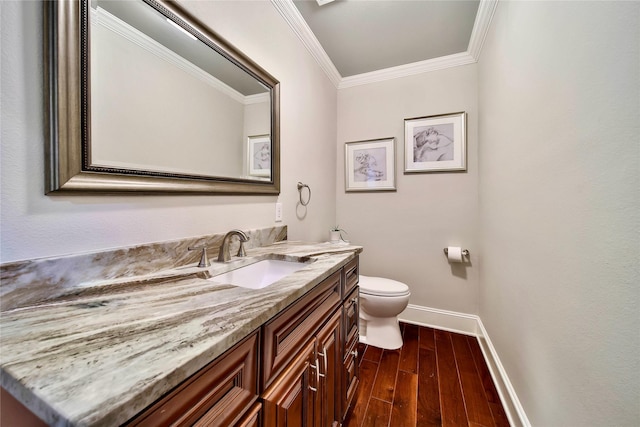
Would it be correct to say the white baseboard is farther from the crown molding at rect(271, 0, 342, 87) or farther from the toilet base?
→ the crown molding at rect(271, 0, 342, 87)

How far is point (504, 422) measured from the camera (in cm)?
126

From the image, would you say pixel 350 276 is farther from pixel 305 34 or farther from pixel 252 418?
pixel 305 34

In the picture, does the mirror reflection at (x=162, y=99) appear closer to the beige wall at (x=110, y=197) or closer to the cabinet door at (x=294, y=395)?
the beige wall at (x=110, y=197)

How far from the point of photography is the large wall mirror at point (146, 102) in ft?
2.16

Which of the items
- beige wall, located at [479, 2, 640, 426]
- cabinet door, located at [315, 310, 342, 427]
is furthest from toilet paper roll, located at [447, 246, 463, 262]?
cabinet door, located at [315, 310, 342, 427]

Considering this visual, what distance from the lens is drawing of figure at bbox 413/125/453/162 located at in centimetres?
217

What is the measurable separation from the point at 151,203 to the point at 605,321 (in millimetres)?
1442

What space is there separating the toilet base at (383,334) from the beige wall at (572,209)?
2.39 feet

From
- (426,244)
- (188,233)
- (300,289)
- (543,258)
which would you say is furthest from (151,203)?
(426,244)

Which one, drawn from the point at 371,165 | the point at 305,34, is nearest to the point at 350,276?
the point at 371,165

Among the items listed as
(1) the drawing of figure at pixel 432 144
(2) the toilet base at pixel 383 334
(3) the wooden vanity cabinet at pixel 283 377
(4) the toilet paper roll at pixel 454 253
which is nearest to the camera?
(3) the wooden vanity cabinet at pixel 283 377

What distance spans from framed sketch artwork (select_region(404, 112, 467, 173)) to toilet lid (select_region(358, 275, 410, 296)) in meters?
1.06

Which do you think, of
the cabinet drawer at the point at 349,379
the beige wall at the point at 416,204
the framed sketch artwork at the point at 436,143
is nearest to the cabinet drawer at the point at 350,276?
the cabinet drawer at the point at 349,379

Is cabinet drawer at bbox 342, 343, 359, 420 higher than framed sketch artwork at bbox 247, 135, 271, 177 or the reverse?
the reverse
